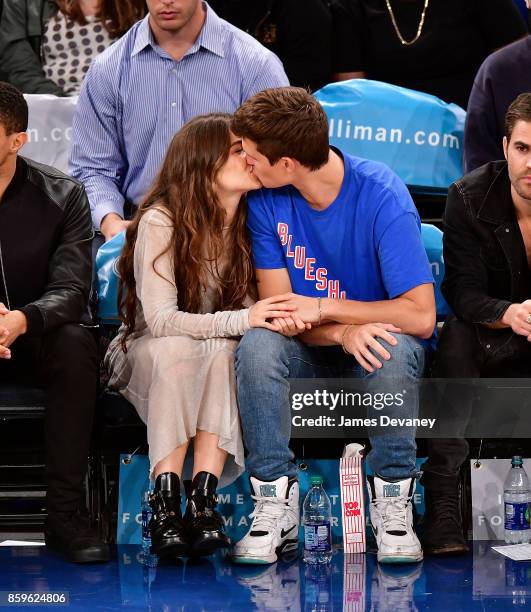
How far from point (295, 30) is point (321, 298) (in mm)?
1716

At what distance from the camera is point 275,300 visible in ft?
10.8

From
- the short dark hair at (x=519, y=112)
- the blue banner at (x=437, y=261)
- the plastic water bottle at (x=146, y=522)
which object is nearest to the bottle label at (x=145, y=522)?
the plastic water bottle at (x=146, y=522)

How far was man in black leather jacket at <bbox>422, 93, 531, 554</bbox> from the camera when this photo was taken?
3.31 meters

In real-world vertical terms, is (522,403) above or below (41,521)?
above

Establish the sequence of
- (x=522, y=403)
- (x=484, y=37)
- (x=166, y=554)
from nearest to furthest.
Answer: (x=166, y=554) < (x=522, y=403) < (x=484, y=37)

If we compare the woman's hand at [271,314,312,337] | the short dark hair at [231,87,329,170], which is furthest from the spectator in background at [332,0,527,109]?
the woman's hand at [271,314,312,337]

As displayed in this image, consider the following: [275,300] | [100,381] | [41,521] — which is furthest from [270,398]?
[41,521]

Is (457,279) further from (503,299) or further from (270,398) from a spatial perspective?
(270,398)

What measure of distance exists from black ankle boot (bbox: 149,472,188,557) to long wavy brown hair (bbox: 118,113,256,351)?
19.3 inches

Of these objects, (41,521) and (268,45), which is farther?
(268,45)

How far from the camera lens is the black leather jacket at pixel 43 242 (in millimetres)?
3449

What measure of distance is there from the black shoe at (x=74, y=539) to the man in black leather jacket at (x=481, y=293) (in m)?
0.90

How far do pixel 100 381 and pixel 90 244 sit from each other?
0.42 m

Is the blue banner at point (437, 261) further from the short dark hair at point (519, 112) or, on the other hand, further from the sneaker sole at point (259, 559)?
the sneaker sole at point (259, 559)
